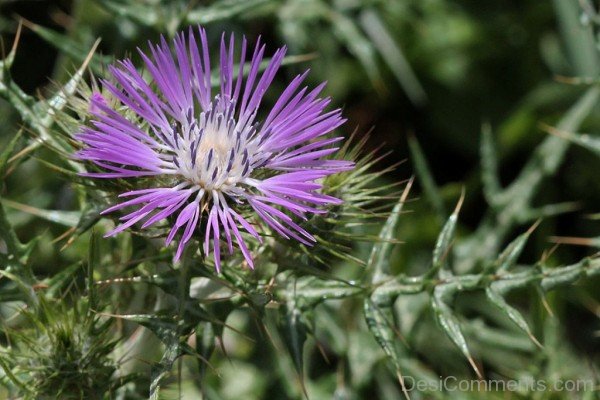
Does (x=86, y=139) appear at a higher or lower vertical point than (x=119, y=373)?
higher

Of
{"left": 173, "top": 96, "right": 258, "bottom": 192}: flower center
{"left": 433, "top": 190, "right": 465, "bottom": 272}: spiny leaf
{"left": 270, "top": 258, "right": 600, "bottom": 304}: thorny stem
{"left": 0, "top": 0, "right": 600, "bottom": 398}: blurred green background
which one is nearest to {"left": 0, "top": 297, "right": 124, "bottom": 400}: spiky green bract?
{"left": 173, "top": 96, "right": 258, "bottom": 192}: flower center

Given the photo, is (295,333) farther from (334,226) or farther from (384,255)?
(384,255)

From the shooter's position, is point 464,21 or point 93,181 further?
point 464,21

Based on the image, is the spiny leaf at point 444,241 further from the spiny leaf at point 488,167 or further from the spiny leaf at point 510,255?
the spiny leaf at point 488,167

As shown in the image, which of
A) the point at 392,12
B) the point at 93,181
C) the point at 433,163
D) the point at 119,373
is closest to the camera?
the point at 93,181

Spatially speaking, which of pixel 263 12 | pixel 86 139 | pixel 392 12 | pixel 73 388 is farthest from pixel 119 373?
pixel 392 12

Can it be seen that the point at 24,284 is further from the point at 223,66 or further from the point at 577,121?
the point at 577,121

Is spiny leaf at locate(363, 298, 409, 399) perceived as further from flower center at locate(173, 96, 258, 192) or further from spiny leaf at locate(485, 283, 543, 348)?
flower center at locate(173, 96, 258, 192)
